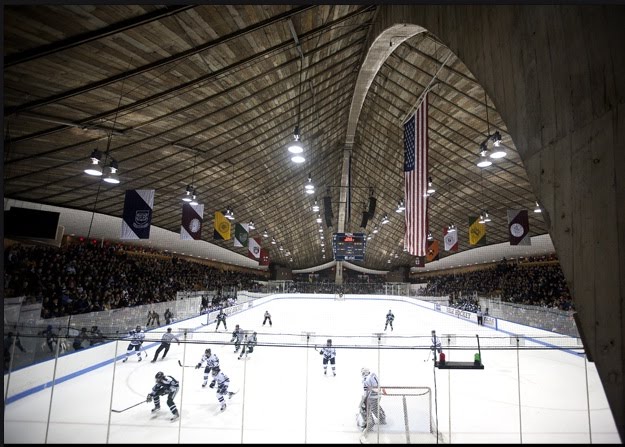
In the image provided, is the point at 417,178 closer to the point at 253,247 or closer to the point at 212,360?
the point at 212,360

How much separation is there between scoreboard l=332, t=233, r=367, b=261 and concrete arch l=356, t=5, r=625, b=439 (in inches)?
836

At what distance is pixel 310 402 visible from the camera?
8.47 meters

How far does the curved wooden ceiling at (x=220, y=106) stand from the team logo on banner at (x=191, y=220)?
123 inches

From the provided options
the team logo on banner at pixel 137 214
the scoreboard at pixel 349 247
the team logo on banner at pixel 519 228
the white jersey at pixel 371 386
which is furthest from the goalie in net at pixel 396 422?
the scoreboard at pixel 349 247

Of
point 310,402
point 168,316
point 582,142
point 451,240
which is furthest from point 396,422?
point 451,240

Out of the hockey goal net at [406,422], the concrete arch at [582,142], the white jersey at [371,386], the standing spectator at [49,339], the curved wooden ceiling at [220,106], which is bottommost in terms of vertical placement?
the hockey goal net at [406,422]

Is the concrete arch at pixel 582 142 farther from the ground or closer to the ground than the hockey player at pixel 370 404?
farther from the ground

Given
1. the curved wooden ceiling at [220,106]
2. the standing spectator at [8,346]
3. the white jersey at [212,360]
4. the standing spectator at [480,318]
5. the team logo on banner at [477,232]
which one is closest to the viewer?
the standing spectator at [8,346]

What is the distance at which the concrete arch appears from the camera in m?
2.49

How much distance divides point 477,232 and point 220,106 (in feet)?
43.7

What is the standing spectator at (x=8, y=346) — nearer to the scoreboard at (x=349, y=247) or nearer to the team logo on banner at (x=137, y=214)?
the team logo on banner at (x=137, y=214)

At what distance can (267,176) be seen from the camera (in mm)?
23328

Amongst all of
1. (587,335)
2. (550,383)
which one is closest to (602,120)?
(587,335)

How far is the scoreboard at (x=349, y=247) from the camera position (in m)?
24.7
